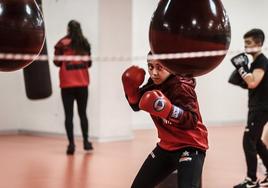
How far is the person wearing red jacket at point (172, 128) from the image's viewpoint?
2.33m

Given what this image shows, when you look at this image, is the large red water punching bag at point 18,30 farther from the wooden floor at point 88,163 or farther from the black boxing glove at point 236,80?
the black boxing glove at point 236,80

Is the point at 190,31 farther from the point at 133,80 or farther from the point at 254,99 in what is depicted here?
the point at 254,99

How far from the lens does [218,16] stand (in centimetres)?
165

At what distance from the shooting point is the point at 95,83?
642cm

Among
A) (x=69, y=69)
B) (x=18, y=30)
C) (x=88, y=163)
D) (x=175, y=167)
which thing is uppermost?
(x=18, y=30)

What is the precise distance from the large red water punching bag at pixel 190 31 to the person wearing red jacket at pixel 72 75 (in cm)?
367

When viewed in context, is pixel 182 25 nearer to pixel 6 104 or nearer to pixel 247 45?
pixel 247 45

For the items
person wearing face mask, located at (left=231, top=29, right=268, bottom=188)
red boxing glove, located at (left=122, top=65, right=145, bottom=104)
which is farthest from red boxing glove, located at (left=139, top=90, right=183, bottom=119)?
person wearing face mask, located at (left=231, top=29, right=268, bottom=188)

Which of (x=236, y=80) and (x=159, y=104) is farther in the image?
(x=236, y=80)

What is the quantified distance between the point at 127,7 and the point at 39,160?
2.36 metres

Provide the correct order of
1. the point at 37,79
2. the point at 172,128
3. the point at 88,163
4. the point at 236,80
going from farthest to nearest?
the point at 88,163, the point at 236,80, the point at 37,79, the point at 172,128

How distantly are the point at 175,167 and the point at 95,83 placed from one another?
4.05 metres

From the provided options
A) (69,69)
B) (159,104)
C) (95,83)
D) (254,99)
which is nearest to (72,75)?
(69,69)

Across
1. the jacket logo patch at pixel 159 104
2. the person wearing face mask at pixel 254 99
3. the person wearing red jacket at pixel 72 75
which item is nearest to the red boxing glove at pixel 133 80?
the jacket logo patch at pixel 159 104
